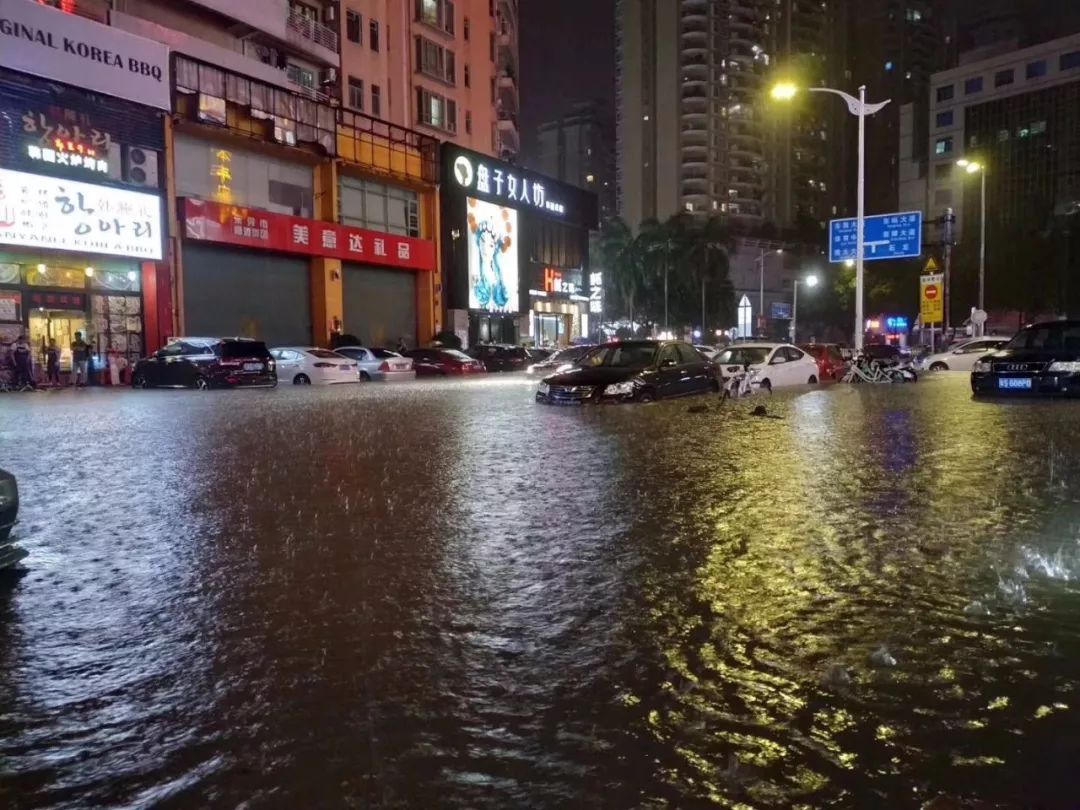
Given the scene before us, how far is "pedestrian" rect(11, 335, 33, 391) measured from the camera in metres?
27.4

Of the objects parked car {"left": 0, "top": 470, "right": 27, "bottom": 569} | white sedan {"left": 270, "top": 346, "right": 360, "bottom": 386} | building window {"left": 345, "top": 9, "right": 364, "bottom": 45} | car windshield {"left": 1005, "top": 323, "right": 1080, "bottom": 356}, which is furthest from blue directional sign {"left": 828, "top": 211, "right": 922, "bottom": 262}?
parked car {"left": 0, "top": 470, "right": 27, "bottom": 569}

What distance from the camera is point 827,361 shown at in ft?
93.9

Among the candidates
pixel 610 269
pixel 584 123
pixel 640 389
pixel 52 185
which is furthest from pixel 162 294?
pixel 584 123

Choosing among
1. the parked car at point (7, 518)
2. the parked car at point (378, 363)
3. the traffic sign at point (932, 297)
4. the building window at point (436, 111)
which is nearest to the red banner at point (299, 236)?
the parked car at point (378, 363)

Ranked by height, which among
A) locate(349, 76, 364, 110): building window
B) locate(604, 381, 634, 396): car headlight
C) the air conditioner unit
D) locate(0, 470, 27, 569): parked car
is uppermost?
locate(349, 76, 364, 110): building window

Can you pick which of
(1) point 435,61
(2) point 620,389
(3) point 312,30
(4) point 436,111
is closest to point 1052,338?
(2) point 620,389

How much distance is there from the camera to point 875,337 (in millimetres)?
83375

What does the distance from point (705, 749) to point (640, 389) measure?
53.4 ft

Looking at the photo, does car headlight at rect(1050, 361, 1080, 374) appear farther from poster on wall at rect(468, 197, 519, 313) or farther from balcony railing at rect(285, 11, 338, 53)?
balcony railing at rect(285, 11, 338, 53)

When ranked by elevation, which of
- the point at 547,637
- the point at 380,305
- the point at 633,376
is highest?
the point at 380,305

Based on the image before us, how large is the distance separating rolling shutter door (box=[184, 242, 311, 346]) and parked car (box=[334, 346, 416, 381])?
4.18m

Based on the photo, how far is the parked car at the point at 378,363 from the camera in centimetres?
3434

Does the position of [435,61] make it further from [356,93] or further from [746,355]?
[746,355]

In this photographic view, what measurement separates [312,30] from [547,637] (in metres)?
41.6
